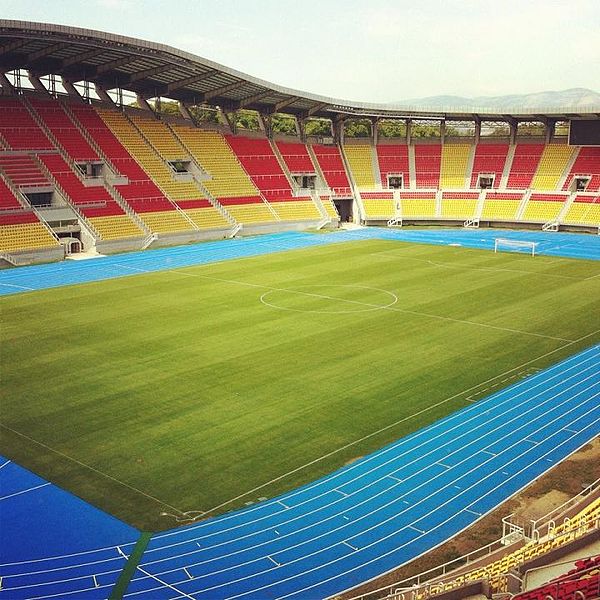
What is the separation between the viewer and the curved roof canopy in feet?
140

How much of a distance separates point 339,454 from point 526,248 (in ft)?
109

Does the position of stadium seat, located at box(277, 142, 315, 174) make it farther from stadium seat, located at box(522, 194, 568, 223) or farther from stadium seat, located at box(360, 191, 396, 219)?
stadium seat, located at box(522, 194, 568, 223)

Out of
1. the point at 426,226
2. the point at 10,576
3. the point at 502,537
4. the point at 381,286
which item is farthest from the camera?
the point at 426,226

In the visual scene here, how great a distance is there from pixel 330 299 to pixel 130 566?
1942 centimetres

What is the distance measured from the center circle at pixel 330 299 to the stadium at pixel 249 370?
193 mm

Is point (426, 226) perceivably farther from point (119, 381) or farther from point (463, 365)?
point (119, 381)

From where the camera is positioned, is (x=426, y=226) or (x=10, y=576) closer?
(x=10, y=576)

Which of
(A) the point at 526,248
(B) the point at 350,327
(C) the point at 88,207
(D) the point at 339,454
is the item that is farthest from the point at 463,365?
(C) the point at 88,207

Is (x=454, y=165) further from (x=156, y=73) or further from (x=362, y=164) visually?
(x=156, y=73)

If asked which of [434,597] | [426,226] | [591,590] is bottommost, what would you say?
[426,226]

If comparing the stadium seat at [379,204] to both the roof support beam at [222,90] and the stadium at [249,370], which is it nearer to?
the stadium at [249,370]

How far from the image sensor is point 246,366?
21609 millimetres

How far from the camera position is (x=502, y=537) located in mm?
12422

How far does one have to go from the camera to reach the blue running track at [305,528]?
38.1ft
